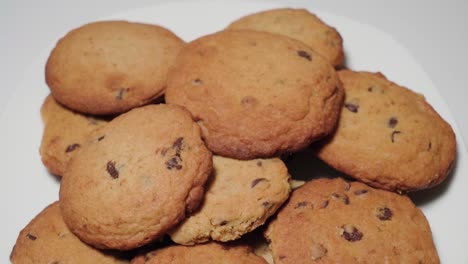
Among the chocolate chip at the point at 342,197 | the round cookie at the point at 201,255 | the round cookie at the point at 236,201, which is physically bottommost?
the round cookie at the point at 201,255

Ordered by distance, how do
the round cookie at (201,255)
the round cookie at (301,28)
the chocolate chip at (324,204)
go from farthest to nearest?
the round cookie at (301,28)
the chocolate chip at (324,204)
the round cookie at (201,255)

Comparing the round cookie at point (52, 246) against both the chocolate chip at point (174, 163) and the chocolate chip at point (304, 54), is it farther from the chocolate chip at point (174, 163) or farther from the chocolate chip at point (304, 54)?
the chocolate chip at point (304, 54)

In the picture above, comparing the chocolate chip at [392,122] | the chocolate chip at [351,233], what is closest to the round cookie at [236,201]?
the chocolate chip at [351,233]

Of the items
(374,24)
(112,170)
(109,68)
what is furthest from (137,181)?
(374,24)

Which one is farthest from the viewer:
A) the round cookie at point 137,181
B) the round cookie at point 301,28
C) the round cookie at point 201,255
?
the round cookie at point 301,28

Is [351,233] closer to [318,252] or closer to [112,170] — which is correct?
[318,252]

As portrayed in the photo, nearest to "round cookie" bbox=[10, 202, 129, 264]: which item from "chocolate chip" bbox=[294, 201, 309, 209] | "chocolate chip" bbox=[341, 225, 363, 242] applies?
"chocolate chip" bbox=[294, 201, 309, 209]

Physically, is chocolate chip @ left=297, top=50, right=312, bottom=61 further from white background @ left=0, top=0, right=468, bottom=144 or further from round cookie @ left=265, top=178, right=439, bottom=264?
white background @ left=0, top=0, right=468, bottom=144

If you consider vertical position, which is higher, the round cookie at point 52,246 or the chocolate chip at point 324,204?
the chocolate chip at point 324,204
